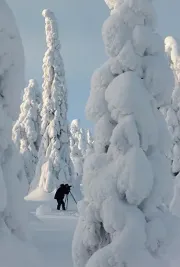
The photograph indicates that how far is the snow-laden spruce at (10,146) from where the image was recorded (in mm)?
12789

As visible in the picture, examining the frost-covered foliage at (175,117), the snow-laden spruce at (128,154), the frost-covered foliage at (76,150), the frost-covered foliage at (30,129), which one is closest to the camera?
the snow-laden spruce at (128,154)

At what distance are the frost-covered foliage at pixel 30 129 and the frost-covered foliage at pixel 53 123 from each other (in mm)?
6971

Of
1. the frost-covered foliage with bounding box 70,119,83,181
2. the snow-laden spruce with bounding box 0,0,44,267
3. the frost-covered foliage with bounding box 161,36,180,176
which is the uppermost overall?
the frost-covered foliage with bounding box 70,119,83,181

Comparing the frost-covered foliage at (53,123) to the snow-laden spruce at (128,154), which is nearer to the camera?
the snow-laden spruce at (128,154)

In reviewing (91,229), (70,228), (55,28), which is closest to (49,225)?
(70,228)

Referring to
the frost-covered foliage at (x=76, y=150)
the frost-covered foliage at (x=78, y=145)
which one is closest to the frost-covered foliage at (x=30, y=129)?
the frost-covered foliage at (x=76, y=150)

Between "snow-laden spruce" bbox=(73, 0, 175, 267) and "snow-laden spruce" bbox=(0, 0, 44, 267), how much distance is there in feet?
15.9

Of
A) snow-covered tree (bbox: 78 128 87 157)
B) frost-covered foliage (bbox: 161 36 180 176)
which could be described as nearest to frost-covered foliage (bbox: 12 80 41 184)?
frost-covered foliage (bbox: 161 36 180 176)

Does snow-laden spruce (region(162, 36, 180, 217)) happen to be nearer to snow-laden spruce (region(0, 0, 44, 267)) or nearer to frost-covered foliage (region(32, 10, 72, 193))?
frost-covered foliage (region(32, 10, 72, 193))

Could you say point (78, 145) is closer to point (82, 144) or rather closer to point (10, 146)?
point (82, 144)

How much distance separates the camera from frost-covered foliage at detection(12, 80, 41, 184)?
45.0m

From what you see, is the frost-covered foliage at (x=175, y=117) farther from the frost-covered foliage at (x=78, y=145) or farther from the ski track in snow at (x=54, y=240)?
the frost-covered foliage at (x=78, y=145)

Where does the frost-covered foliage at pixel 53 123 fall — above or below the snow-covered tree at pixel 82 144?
below

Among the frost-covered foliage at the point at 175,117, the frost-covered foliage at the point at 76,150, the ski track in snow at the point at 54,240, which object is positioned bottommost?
the ski track in snow at the point at 54,240
